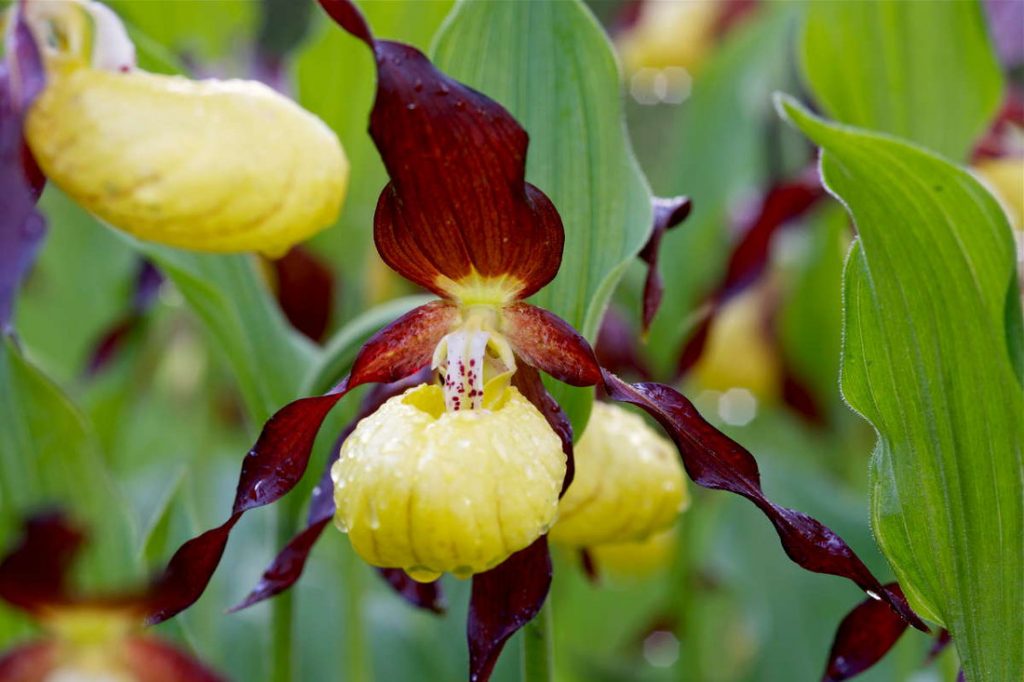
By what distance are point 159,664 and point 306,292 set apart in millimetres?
941

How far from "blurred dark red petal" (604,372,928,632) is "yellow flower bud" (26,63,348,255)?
362mm

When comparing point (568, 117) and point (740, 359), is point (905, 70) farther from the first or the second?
point (740, 359)

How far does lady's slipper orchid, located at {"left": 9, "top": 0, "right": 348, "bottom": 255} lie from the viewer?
116cm

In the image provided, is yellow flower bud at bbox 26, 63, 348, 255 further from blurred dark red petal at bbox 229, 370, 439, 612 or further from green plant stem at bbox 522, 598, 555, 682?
green plant stem at bbox 522, 598, 555, 682

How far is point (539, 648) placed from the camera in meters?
1.25

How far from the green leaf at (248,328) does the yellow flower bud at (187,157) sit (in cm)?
27

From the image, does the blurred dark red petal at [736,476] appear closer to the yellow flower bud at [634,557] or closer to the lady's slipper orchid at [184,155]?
the lady's slipper orchid at [184,155]

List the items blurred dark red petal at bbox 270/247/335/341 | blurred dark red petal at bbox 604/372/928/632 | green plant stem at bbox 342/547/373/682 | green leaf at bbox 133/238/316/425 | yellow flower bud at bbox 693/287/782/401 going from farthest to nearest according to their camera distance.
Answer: yellow flower bud at bbox 693/287/782/401, blurred dark red petal at bbox 270/247/335/341, green plant stem at bbox 342/547/373/682, green leaf at bbox 133/238/316/425, blurred dark red petal at bbox 604/372/928/632

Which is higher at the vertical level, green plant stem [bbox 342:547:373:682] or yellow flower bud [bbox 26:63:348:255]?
Answer: yellow flower bud [bbox 26:63:348:255]

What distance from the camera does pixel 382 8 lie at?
1.62m

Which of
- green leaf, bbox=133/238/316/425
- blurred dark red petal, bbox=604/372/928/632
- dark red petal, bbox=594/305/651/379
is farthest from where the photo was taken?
dark red petal, bbox=594/305/651/379

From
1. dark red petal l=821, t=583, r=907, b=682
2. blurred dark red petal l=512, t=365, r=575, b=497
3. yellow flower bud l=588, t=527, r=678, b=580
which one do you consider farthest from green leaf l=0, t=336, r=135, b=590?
yellow flower bud l=588, t=527, r=678, b=580

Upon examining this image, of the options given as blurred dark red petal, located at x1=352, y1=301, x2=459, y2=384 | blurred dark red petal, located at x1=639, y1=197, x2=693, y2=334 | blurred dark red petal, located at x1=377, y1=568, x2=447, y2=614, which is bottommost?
blurred dark red petal, located at x1=377, y1=568, x2=447, y2=614

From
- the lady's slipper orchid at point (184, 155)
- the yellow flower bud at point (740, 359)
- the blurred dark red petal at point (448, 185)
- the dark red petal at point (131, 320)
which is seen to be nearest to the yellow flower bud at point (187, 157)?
the lady's slipper orchid at point (184, 155)
